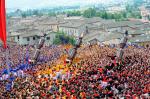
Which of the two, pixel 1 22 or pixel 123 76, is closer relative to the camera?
pixel 1 22

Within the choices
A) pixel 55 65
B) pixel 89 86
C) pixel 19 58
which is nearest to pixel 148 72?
pixel 89 86

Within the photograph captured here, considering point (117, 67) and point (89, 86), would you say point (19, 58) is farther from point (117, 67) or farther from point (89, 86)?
point (89, 86)

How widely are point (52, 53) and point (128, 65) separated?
11.9 metres

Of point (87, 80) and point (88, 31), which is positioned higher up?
point (87, 80)

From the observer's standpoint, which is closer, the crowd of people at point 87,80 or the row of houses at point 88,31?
the crowd of people at point 87,80

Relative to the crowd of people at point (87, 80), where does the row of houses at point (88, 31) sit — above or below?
below

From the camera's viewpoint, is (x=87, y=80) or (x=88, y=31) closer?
(x=87, y=80)

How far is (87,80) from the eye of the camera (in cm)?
2481

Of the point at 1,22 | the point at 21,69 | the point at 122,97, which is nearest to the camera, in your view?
the point at 1,22

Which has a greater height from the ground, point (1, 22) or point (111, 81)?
point (1, 22)

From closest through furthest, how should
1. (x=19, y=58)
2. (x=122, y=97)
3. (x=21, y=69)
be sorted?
(x=122, y=97) < (x=21, y=69) < (x=19, y=58)

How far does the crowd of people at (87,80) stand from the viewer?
→ 22.5 metres

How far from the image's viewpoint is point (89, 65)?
1105 inches

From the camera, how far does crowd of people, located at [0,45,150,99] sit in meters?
22.5
